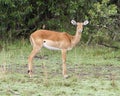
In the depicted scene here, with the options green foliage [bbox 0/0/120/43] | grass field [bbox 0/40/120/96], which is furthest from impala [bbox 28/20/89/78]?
green foliage [bbox 0/0/120/43]

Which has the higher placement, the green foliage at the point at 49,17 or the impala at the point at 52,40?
the green foliage at the point at 49,17

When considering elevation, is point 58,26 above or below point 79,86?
above

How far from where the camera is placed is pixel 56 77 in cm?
946

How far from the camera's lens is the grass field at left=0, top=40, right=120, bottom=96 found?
8016mm

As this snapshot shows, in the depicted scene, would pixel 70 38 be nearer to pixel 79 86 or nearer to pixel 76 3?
pixel 79 86

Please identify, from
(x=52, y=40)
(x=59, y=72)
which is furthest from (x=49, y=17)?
(x=59, y=72)

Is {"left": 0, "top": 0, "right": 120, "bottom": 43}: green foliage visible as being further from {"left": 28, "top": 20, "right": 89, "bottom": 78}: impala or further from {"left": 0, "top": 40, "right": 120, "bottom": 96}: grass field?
{"left": 28, "top": 20, "right": 89, "bottom": 78}: impala

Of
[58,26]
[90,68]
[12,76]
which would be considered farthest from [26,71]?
[58,26]

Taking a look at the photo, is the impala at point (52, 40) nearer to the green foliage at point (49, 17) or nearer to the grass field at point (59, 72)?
the grass field at point (59, 72)

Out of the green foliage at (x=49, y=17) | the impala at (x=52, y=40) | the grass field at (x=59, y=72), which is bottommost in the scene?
the grass field at (x=59, y=72)

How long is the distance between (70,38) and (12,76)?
185 centimetres

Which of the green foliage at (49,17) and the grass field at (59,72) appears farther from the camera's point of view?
the green foliage at (49,17)

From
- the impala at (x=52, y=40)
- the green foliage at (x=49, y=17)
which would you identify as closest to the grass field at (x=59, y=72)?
the impala at (x=52, y=40)

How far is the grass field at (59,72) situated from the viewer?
26.3 feet
